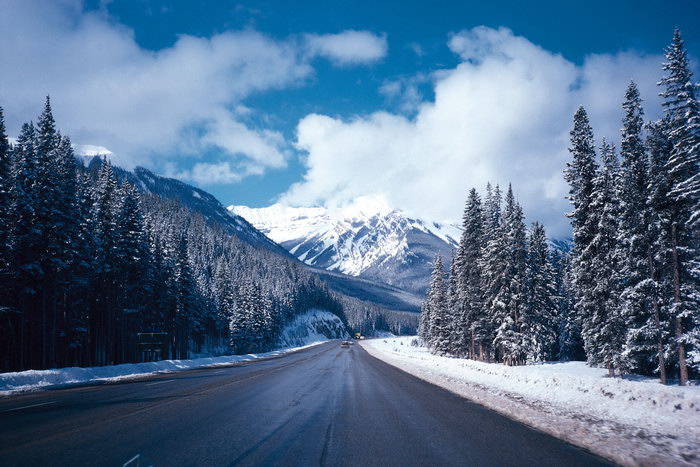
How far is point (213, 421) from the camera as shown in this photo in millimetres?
8977

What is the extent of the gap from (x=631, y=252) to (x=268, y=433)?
28.1m

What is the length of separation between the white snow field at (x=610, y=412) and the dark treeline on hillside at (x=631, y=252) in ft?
47.9

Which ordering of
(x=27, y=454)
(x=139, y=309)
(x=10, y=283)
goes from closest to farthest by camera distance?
(x=27, y=454) < (x=10, y=283) < (x=139, y=309)

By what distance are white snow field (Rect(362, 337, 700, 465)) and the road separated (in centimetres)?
74

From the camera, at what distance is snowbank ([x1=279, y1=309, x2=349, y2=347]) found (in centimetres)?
12957

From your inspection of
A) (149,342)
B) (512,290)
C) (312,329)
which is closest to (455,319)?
(512,290)

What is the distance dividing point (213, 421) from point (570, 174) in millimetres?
32303

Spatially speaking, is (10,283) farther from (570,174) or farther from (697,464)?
(570,174)

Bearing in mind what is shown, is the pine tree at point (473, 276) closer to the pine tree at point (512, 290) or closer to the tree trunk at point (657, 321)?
the pine tree at point (512, 290)

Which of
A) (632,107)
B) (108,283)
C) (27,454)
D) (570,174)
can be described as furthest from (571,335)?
(27,454)

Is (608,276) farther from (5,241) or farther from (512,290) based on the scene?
(5,241)

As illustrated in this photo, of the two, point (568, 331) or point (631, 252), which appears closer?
point (631, 252)

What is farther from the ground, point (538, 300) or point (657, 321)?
point (538, 300)

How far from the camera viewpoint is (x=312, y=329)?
155m
